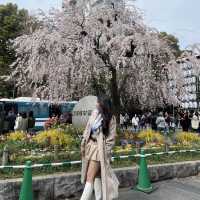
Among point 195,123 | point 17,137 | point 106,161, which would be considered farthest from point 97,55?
point 195,123

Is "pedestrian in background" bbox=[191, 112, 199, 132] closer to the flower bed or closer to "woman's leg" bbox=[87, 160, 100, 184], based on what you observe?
the flower bed

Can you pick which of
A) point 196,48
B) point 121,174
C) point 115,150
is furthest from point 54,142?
point 196,48

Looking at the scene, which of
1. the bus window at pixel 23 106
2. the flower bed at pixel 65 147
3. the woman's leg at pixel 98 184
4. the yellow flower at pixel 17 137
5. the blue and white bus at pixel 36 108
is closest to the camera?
the woman's leg at pixel 98 184

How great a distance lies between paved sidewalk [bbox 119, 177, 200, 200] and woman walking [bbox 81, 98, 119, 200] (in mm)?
1652

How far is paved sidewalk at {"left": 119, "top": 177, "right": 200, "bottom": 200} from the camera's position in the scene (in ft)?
24.7

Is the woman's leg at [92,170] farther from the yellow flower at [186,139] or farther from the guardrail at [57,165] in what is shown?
the yellow flower at [186,139]

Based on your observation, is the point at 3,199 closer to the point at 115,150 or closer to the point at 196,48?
the point at 115,150

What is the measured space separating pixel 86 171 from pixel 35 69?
8.64 metres

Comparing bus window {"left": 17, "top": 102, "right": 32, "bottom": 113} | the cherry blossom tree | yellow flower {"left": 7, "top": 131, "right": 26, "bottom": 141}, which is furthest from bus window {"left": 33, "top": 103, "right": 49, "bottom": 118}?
yellow flower {"left": 7, "top": 131, "right": 26, "bottom": 141}

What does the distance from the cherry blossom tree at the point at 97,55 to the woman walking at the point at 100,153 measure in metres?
7.46

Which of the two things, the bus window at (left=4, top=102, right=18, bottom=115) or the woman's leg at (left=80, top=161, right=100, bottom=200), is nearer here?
the woman's leg at (left=80, top=161, right=100, bottom=200)

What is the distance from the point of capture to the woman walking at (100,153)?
5680 mm

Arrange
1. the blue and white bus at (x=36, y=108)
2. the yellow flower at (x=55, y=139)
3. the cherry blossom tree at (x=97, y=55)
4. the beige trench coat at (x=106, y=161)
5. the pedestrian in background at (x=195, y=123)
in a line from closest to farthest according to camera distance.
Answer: the beige trench coat at (x=106, y=161) < the yellow flower at (x=55, y=139) < the cherry blossom tree at (x=97, y=55) < the pedestrian in background at (x=195, y=123) < the blue and white bus at (x=36, y=108)

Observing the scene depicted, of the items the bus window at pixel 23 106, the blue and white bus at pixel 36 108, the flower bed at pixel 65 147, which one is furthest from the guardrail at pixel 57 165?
the bus window at pixel 23 106
